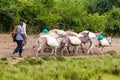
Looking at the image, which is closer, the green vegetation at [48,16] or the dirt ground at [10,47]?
the dirt ground at [10,47]

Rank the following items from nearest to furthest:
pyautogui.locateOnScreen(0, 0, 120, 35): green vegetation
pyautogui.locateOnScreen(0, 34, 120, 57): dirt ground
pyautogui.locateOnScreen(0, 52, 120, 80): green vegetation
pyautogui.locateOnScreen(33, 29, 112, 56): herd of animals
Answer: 1. pyautogui.locateOnScreen(0, 52, 120, 80): green vegetation
2. pyautogui.locateOnScreen(33, 29, 112, 56): herd of animals
3. pyautogui.locateOnScreen(0, 34, 120, 57): dirt ground
4. pyautogui.locateOnScreen(0, 0, 120, 35): green vegetation

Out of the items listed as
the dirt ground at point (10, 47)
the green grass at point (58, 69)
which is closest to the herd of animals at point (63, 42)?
the dirt ground at point (10, 47)

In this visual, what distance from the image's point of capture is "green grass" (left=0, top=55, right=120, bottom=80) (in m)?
13.2

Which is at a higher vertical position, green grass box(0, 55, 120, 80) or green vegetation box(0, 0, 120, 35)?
green vegetation box(0, 0, 120, 35)

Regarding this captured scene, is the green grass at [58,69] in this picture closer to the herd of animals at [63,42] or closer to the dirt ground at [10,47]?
the herd of animals at [63,42]

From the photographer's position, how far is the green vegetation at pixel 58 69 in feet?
43.5

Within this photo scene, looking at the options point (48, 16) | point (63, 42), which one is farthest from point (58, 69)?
point (48, 16)

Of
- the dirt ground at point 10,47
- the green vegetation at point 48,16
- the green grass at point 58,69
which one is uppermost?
the green vegetation at point 48,16

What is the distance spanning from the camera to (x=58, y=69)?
47.8 ft

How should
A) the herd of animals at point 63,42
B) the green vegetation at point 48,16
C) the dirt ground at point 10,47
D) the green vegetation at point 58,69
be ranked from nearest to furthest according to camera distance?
→ the green vegetation at point 58,69, the herd of animals at point 63,42, the dirt ground at point 10,47, the green vegetation at point 48,16

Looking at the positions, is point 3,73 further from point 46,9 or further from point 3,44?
point 46,9

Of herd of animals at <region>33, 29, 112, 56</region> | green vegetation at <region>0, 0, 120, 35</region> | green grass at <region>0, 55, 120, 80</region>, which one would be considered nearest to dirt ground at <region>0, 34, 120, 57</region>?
herd of animals at <region>33, 29, 112, 56</region>

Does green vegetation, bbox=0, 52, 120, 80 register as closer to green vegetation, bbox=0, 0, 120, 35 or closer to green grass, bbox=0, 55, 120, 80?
green grass, bbox=0, 55, 120, 80

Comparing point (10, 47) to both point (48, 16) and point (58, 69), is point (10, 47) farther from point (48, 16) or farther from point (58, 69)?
point (58, 69)
